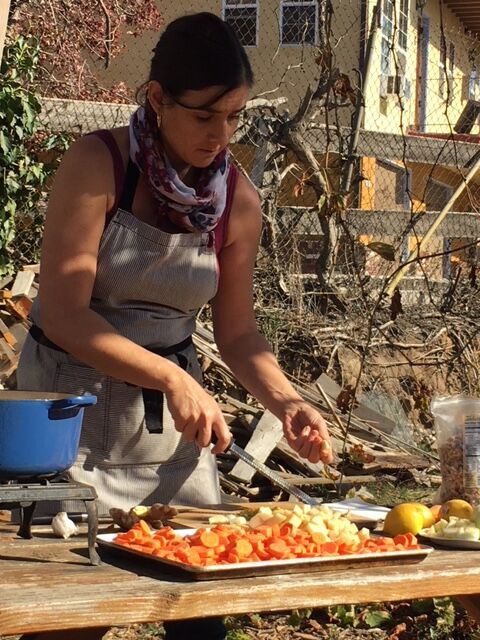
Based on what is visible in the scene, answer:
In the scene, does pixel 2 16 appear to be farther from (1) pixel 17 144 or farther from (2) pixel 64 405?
(1) pixel 17 144

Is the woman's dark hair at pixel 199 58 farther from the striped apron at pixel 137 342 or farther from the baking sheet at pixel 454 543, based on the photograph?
the baking sheet at pixel 454 543

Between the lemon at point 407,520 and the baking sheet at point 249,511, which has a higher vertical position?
the lemon at point 407,520

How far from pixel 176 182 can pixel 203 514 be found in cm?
75

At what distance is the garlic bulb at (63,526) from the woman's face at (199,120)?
0.83 meters

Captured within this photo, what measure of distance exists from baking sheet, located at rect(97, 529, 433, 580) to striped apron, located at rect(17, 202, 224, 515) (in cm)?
38

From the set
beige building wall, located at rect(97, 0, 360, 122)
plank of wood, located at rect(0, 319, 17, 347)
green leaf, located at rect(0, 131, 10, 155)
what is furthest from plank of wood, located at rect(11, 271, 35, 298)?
beige building wall, located at rect(97, 0, 360, 122)

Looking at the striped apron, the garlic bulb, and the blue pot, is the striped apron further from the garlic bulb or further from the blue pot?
the blue pot

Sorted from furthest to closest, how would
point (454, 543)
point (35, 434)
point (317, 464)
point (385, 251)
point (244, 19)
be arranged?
point (244, 19) → point (317, 464) → point (385, 251) → point (454, 543) → point (35, 434)

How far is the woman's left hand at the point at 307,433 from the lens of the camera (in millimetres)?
2570

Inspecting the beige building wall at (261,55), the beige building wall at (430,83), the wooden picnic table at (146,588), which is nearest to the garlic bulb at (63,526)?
the wooden picnic table at (146,588)

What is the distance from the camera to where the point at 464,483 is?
112 inches

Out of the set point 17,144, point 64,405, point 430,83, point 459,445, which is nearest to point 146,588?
point 64,405

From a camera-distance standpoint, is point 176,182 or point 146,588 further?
point 176,182

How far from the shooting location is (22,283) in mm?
6273
